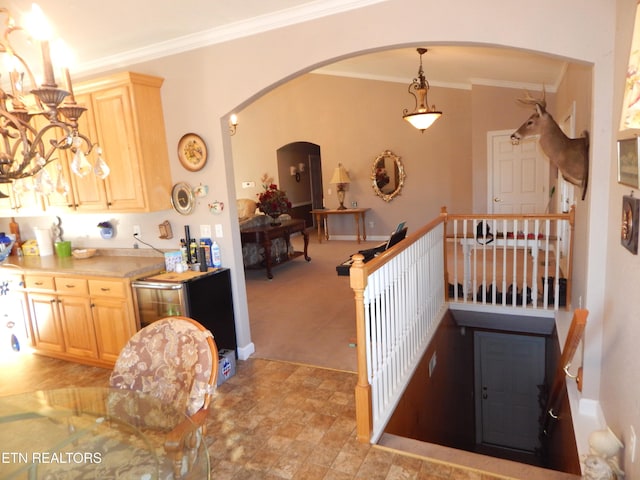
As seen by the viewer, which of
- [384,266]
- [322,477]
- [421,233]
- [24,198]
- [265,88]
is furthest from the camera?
[24,198]

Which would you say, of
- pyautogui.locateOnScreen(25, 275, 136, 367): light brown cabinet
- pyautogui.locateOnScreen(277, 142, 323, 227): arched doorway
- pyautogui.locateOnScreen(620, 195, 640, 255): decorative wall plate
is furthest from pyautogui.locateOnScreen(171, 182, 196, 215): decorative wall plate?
pyautogui.locateOnScreen(277, 142, 323, 227): arched doorway

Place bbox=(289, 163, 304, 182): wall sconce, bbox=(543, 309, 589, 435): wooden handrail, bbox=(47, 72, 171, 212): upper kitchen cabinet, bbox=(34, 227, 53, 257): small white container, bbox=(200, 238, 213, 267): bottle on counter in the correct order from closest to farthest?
bbox=(543, 309, 589, 435): wooden handrail → bbox=(47, 72, 171, 212): upper kitchen cabinet → bbox=(200, 238, 213, 267): bottle on counter → bbox=(34, 227, 53, 257): small white container → bbox=(289, 163, 304, 182): wall sconce

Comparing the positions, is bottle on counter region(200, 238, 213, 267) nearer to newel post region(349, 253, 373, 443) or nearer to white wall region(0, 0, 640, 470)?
white wall region(0, 0, 640, 470)

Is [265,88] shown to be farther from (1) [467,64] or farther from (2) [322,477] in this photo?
(1) [467,64]

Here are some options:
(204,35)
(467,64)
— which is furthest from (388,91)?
(204,35)

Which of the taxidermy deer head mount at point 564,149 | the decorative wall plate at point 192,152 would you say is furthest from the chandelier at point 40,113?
the taxidermy deer head mount at point 564,149

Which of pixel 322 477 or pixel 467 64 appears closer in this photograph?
pixel 322 477

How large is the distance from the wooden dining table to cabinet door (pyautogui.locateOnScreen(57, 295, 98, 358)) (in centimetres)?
147

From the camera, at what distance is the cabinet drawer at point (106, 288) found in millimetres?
3475

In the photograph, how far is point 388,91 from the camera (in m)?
8.31

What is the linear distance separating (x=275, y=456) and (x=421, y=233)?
6.65 ft

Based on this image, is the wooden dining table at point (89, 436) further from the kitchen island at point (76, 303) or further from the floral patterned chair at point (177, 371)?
the kitchen island at point (76, 303)

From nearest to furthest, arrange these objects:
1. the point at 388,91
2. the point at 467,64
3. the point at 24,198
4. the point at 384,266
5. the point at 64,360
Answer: the point at 384,266, the point at 64,360, the point at 24,198, the point at 467,64, the point at 388,91

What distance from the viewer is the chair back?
1856mm
